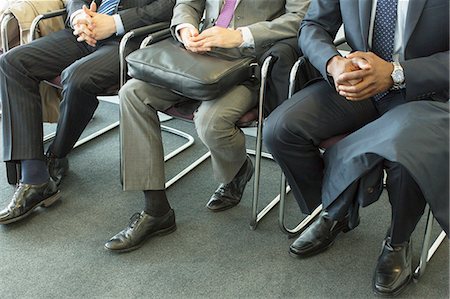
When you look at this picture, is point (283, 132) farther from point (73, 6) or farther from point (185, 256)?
point (73, 6)

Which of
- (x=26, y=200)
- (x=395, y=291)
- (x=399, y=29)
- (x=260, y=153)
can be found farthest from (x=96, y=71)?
(x=395, y=291)

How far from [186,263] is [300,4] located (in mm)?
1039

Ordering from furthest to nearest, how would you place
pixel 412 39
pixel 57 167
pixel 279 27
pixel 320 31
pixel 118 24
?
pixel 57 167
pixel 118 24
pixel 279 27
pixel 320 31
pixel 412 39

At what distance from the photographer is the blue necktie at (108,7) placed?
7.86 ft

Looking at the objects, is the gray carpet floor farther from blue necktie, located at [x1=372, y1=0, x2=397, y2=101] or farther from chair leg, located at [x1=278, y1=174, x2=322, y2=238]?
blue necktie, located at [x1=372, y1=0, x2=397, y2=101]

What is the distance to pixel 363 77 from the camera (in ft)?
5.58

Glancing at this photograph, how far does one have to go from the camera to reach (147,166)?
207cm

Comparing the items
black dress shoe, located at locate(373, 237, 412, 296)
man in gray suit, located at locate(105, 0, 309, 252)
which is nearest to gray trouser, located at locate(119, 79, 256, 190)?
man in gray suit, located at locate(105, 0, 309, 252)

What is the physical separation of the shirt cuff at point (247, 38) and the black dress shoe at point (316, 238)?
2.17ft

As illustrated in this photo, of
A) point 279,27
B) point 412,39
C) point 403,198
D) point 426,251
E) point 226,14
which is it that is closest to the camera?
point 403,198

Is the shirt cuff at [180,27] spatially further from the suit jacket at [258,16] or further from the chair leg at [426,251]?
the chair leg at [426,251]

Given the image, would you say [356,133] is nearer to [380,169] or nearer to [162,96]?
[380,169]

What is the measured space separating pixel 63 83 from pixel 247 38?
75cm

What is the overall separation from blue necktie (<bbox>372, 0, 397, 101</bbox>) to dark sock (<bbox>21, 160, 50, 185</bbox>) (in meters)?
1.33
